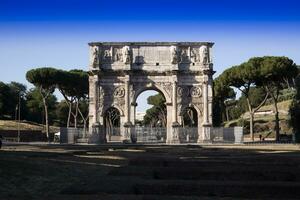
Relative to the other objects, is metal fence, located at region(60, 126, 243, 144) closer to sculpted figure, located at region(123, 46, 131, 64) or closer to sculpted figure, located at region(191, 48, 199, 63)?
sculpted figure, located at region(123, 46, 131, 64)

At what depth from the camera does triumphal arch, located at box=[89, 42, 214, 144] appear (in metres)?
44.4

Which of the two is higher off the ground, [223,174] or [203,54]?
[203,54]

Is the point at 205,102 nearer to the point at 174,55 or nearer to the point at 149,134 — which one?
the point at 174,55

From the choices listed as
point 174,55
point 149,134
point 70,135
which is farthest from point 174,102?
point 70,135

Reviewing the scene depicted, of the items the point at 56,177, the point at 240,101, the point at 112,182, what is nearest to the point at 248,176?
the point at 112,182

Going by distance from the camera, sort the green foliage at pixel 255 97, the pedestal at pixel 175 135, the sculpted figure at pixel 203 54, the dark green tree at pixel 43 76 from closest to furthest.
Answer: the pedestal at pixel 175 135, the sculpted figure at pixel 203 54, the dark green tree at pixel 43 76, the green foliage at pixel 255 97

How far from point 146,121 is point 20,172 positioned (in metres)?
106

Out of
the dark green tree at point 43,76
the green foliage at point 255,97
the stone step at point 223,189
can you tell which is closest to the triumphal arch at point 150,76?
the dark green tree at point 43,76

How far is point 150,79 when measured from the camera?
147 feet

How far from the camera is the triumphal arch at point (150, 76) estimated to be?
1747 inches

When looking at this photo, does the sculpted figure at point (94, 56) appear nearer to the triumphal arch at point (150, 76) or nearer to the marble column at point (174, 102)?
the triumphal arch at point (150, 76)

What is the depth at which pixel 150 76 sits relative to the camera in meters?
44.8

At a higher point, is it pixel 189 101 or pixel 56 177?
pixel 189 101

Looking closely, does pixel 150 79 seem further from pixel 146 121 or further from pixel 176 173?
pixel 146 121
